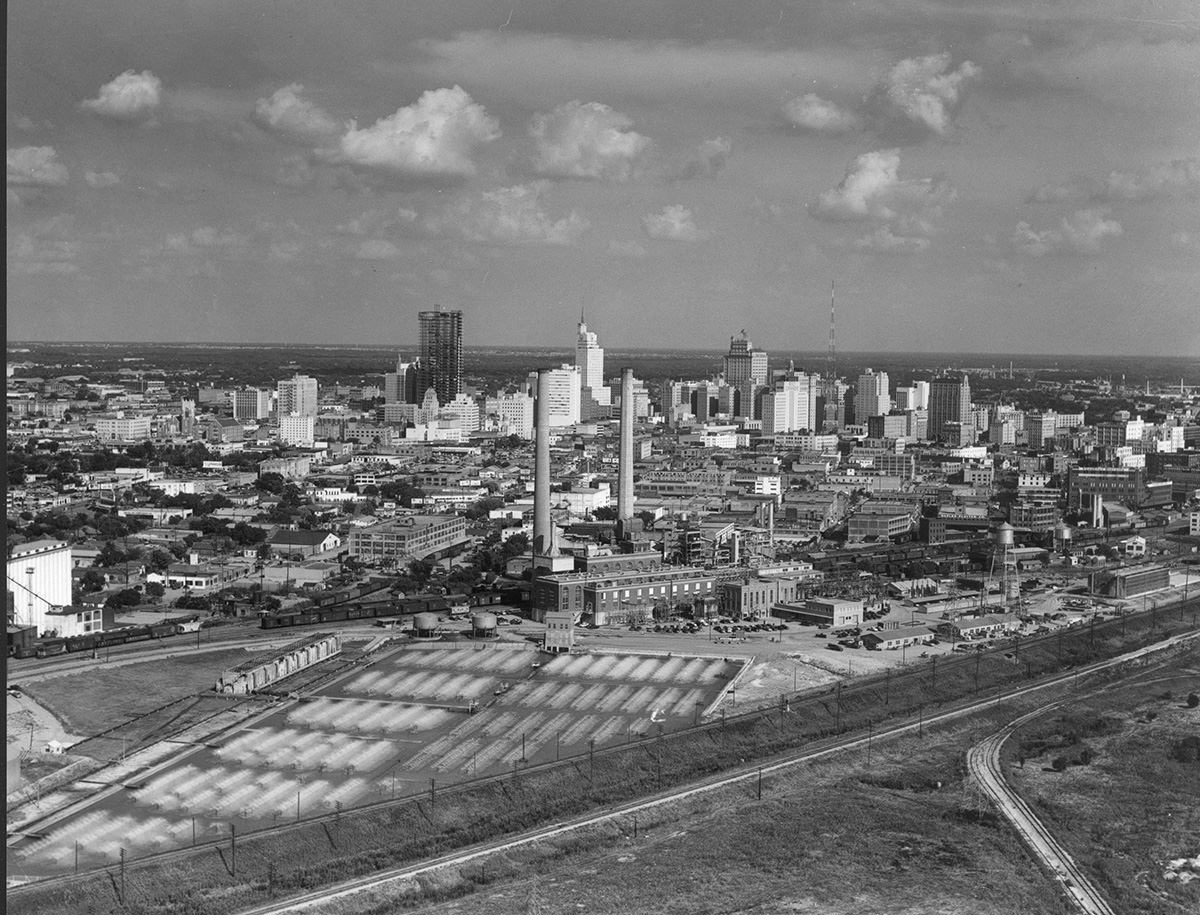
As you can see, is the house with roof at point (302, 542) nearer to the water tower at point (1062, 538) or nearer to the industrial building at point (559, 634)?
the industrial building at point (559, 634)

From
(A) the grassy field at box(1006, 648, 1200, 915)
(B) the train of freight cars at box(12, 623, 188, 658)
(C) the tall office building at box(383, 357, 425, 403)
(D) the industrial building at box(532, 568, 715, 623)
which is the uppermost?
(C) the tall office building at box(383, 357, 425, 403)

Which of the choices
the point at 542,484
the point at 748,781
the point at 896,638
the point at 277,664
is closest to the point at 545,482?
the point at 542,484

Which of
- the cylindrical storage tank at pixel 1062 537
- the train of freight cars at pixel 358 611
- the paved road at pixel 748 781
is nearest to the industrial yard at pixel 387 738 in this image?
the paved road at pixel 748 781

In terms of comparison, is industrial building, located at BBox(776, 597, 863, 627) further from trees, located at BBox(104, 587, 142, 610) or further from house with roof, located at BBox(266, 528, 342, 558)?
house with roof, located at BBox(266, 528, 342, 558)

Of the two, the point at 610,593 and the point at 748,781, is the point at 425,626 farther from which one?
the point at 748,781

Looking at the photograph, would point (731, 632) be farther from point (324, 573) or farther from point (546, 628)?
point (324, 573)

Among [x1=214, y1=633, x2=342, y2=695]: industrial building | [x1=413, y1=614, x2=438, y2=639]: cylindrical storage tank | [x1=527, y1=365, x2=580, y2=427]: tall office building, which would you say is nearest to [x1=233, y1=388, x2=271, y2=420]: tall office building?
[x1=527, y1=365, x2=580, y2=427]: tall office building

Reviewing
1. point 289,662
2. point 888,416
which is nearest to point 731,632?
point 289,662
